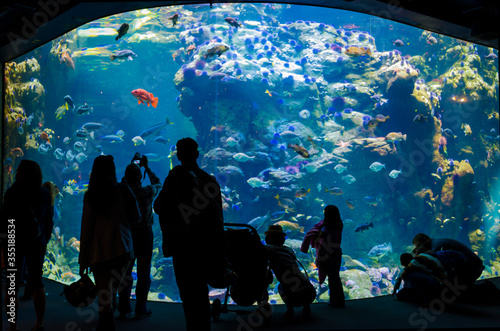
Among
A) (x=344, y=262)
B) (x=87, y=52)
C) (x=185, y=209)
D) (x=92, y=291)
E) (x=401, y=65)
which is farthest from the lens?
(x=87, y=52)

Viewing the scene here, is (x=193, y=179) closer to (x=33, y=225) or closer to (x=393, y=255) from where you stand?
(x=33, y=225)

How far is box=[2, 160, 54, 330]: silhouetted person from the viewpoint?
2805 mm

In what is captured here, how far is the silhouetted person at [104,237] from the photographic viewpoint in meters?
2.61

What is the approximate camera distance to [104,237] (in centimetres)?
265

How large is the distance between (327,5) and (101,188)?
15.5ft

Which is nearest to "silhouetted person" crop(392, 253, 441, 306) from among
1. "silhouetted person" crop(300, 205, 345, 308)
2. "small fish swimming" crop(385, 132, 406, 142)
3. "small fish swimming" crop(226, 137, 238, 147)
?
"silhouetted person" crop(300, 205, 345, 308)

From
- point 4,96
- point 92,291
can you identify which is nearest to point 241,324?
point 92,291

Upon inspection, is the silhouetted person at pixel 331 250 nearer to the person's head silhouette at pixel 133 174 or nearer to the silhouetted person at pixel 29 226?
the person's head silhouette at pixel 133 174

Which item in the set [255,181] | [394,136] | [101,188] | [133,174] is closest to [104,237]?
[101,188]

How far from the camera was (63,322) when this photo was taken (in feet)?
10.9

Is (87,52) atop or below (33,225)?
atop

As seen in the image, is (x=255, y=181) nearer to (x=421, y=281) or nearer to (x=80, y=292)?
(x=421, y=281)

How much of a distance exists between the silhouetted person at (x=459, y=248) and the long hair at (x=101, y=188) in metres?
3.78

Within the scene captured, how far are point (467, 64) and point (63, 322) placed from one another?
2211 centimetres
